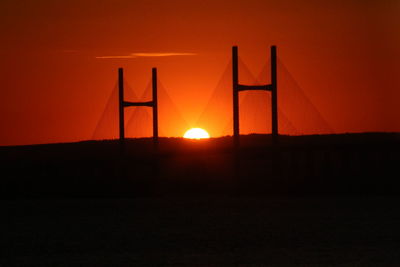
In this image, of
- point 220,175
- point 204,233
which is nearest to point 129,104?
point 220,175

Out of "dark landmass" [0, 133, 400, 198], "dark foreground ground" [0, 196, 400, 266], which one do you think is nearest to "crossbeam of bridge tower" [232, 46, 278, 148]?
"dark landmass" [0, 133, 400, 198]

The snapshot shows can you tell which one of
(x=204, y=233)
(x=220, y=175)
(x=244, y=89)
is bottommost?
(x=204, y=233)

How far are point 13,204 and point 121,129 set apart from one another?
28.8 feet

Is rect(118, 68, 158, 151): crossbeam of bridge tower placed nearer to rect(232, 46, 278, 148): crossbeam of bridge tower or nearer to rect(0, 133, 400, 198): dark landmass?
rect(0, 133, 400, 198): dark landmass

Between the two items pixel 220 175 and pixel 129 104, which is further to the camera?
pixel 129 104

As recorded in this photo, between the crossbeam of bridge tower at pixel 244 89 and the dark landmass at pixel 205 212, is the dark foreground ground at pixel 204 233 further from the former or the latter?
the crossbeam of bridge tower at pixel 244 89

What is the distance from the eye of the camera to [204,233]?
43.6 ft

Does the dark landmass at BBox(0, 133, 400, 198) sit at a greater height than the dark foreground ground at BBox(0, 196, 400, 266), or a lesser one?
greater

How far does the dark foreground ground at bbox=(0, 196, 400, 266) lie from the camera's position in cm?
A: 1035

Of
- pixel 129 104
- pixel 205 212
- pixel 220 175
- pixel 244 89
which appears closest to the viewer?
pixel 205 212

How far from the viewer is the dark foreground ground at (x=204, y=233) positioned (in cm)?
1035

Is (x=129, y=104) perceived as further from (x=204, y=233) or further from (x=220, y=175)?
(x=204, y=233)

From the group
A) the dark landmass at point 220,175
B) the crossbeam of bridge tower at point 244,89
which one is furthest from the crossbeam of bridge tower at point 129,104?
the crossbeam of bridge tower at point 244,89

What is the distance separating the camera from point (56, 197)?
23.7 m
